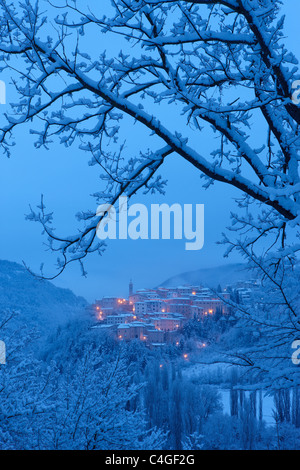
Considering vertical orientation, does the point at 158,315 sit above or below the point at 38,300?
below

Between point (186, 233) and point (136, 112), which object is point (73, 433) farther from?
point (136, 112)

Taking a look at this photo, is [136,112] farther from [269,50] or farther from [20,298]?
[20,298]

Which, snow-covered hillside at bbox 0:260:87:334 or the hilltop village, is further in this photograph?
the hilltop village

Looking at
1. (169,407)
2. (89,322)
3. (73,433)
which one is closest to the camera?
(73,433)

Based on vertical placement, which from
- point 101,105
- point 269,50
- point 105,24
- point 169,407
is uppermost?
point 105,24

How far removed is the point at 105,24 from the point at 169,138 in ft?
2.88

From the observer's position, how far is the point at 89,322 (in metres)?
64.4

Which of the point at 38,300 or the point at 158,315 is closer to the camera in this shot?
the point at 38,300

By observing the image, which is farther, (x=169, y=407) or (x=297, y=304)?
(x=169, y=407)

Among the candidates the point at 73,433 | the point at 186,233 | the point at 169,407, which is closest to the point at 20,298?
the point at 169,407

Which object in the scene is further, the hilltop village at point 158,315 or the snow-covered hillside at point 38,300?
the hilltop village at point 158,315
